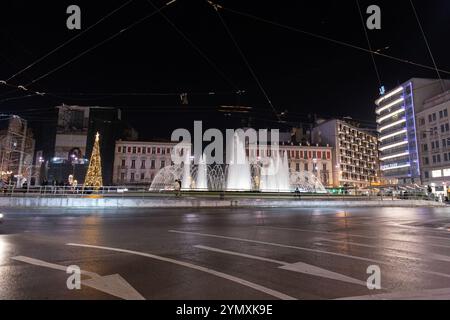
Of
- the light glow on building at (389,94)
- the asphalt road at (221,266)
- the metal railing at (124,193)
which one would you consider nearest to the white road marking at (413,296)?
the asphalt road at (221,266)

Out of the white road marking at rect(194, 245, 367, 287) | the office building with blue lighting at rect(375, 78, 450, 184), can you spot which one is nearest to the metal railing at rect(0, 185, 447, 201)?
the white road marking at rect(194, 245, 367, 287)

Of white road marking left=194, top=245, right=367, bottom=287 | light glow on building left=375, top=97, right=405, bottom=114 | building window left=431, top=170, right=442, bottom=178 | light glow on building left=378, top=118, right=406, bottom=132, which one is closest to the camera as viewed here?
white road marking left=194, top=245, right=367, bottom=287

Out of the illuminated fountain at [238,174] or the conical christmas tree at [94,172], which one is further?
the illuminated fountain at [238,174]

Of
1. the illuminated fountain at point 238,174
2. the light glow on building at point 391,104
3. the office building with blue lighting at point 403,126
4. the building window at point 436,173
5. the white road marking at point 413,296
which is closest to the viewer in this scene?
the white road marking at point 413,296

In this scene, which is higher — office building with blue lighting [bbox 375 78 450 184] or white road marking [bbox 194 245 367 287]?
office building with blue lighting [bbox 375 78 450 184]

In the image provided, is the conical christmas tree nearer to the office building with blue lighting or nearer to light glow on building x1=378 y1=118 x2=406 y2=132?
the office building with blue lighting

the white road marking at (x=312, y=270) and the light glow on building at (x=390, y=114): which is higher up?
the light glow on building at (x=390, y=114)

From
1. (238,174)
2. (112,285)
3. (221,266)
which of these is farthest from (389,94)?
(112,285)

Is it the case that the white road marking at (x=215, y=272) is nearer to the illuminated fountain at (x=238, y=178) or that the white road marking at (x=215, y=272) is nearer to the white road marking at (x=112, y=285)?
the white road marking at (x=112, y=285)

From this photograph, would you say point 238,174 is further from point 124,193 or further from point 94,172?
point 94,172

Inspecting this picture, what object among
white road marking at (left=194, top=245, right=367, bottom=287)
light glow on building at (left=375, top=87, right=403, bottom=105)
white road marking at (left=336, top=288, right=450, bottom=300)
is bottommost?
white road marking at (left=336, top=288, right=450, bottom=300)

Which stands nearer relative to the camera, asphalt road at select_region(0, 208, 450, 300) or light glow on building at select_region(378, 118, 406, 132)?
asphalt road at select_region(0, 208, 450, 300)

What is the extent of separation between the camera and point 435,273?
5.80m
